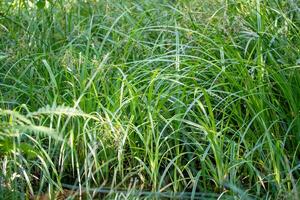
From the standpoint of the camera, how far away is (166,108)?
12.2ft

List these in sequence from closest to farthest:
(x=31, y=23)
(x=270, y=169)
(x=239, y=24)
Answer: (x=270, y=169), (x=239, y=24), (x=31, y=23)

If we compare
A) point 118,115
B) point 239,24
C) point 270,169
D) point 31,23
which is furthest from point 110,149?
point 31,23

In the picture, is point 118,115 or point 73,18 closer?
point 118,115

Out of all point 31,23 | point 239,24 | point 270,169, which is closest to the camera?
point 270,169

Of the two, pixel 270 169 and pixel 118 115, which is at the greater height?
pixel 118 115

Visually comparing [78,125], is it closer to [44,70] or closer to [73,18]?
[44,70]

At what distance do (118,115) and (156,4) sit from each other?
146 cm

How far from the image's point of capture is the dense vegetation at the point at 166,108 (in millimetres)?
3375

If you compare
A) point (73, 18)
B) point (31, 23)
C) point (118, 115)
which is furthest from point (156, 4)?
point (118, 115)

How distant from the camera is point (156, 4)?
4.86 meters

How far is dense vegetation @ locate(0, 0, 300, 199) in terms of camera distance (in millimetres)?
3375

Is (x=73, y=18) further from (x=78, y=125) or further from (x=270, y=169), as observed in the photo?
(x=270, y=169)

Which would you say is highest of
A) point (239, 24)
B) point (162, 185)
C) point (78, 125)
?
point (239, 24)

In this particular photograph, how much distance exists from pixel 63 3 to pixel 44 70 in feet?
2.94
